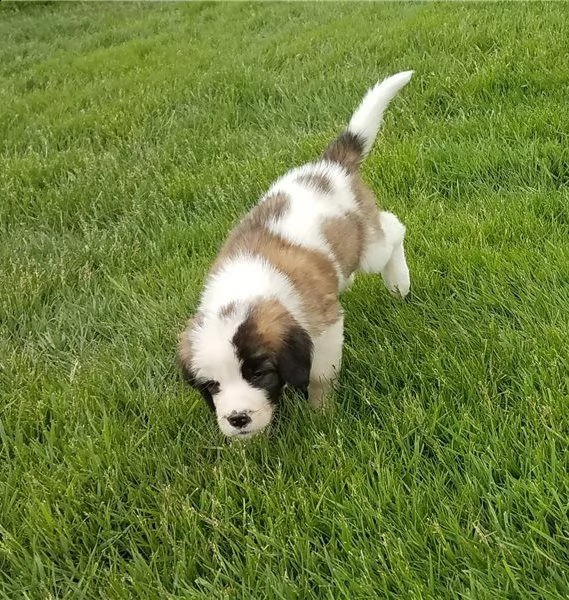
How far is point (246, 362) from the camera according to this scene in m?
2.43

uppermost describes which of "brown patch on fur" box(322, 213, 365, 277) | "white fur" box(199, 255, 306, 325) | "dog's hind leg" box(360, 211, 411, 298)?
"white fur" box(199, 255, 306, 325)

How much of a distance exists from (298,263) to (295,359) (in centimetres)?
56

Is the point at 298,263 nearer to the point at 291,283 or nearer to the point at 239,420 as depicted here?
the point at 291,283

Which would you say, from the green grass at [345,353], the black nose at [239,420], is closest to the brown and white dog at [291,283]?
the black nose at [239,420]

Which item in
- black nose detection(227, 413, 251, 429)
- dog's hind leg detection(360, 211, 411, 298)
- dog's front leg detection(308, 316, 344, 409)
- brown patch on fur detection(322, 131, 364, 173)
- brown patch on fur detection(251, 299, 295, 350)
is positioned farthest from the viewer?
brown patch on fur detection(322, 131, 364, 173)

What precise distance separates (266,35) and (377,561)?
819 cm

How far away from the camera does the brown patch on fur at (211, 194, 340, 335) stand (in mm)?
2832

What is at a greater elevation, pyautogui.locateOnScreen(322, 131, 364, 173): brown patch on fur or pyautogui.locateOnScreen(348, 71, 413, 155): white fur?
pyautogui.locateOnScreen(348, 71, 413, 155): white fur

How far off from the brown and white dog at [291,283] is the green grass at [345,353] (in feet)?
0.58

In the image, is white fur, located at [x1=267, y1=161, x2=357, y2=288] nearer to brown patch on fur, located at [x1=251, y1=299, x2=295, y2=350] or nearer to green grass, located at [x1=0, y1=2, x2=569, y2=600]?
green grass, located at [x1=0, y1=2, x2=569, y2=600]

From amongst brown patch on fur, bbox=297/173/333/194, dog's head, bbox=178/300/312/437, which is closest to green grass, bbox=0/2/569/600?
dog's head, bbox=178/300/312/437

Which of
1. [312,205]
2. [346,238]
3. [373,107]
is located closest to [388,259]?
[346,238]

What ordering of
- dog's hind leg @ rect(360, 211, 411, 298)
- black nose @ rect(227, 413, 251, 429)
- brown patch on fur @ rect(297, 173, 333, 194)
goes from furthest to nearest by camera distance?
1. brown patch on fur @ rect(297, 173, 333, 194)
2. dog's hind leg @ rect(360, 211, 411, 298)
3. black nose @ rect(227, 413, 251, 429)

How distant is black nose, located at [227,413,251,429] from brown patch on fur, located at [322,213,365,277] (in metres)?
1.05
